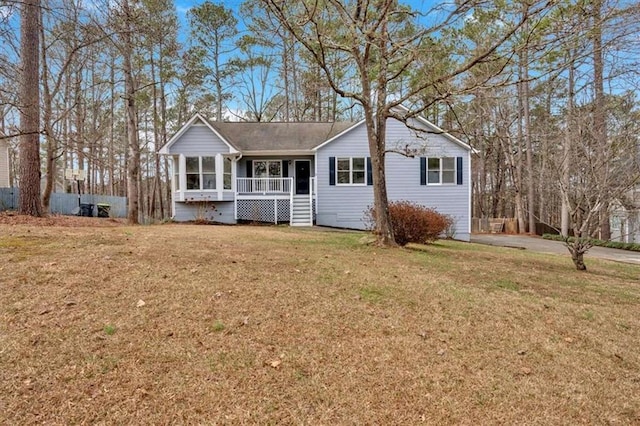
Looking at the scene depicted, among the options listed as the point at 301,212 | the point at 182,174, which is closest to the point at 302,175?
the point at 301,212

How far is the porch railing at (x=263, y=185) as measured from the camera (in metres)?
17.7

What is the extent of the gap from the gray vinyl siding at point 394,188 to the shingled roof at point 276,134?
3.03ft

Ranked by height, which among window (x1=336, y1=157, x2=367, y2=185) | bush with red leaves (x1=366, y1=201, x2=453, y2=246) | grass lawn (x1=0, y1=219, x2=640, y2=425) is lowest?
grass lawn (x1=0, y1=219, x2=640, y2=425)

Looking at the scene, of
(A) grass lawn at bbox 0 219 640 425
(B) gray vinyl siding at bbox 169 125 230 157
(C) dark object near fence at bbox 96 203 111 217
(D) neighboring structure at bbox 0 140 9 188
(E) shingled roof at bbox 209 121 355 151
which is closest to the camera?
(A) grass lawn at bbox 0 219 640 425

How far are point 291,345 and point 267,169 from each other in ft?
51.7

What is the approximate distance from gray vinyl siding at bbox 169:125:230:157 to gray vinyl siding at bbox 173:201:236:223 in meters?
2.25

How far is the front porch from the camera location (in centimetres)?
1747

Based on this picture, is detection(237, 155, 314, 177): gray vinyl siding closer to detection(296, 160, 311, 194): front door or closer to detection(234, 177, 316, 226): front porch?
detection(296, 160, 311, 194): front door

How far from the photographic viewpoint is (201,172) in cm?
1736

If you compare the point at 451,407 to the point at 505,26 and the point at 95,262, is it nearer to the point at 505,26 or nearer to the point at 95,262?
the point at 95,262

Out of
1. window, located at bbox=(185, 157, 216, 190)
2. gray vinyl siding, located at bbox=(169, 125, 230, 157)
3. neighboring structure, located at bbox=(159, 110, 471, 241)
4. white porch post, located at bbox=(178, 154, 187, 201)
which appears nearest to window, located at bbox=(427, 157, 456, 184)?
neighboring structure, located at bbox=(159, 110, 471, 241)

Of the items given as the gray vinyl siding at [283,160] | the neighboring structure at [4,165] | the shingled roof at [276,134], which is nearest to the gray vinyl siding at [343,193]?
the shingled roof at [276,134]

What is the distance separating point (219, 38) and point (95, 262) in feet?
72.4

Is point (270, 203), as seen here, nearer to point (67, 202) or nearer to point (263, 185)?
point (263, 185)
